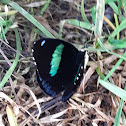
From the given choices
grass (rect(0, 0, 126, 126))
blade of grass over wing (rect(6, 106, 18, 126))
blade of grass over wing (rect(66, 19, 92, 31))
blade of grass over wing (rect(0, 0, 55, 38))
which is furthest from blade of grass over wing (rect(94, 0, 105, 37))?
blade of grass over wing (rect(6, 106, 18, 126))

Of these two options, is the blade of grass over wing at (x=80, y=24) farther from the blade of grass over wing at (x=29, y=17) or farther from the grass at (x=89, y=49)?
the blade of grass over wing at (x=29, y=17)

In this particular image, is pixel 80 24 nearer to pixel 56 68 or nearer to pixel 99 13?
pixel 99 13

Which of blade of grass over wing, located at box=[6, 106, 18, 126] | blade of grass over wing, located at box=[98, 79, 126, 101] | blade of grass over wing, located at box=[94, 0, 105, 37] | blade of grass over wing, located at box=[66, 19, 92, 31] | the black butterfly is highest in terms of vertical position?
blade of grass over wing, located at box=[94, 0, 105, 37]

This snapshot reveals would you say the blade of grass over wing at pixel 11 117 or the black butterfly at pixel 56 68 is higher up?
the black butterfly at pixel 56 68

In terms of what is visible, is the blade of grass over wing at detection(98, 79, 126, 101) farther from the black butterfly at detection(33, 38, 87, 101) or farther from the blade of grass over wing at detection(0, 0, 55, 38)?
the blade of grass over wing at detection(0, 0, 55, 38)

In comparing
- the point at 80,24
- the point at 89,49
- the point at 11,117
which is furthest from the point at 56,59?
the point at 11,117

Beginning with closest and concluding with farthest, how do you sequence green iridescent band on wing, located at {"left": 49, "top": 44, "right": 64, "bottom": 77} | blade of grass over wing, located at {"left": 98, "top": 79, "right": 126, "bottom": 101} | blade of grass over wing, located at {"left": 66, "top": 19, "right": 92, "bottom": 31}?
blade of grass over wing, located at {"left": 98, "top": 79, "right": 126, "bottom": 101} < green iridescent band on wing, located at {"left": 49, "top": 44, "right": 64, "bottom": 77} < blade of grass over wing, located at {"left": 66, "top": 19, "right": 92, "bottom": 31}

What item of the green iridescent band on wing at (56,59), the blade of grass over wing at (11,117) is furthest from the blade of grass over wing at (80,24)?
the blade of grass over wing at (11,117)

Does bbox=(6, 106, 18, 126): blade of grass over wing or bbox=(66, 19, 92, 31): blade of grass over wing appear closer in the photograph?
bbox=(6, 106, 18, 126): blade of grass over wing
